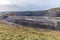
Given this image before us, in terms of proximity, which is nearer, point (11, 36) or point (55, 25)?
point (11, 36)

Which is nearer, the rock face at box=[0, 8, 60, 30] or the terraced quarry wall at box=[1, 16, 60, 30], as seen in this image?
the terraced quarry wall at box=[1, 16, 60, 30]

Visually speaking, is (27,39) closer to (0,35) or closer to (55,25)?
(0,35)

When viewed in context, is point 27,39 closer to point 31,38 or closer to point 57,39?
point 31,38

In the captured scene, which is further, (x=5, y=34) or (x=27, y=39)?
(x=5, y=34)

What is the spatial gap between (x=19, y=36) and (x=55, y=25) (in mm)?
10768

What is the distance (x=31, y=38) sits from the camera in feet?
57.9

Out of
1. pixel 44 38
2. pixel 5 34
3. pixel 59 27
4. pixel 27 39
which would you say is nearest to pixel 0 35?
pixel 5 34

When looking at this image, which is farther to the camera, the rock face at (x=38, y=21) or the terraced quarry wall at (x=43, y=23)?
the rock face at (x=38, y=21)

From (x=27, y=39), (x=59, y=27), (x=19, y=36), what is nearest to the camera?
(x=27, y=39)

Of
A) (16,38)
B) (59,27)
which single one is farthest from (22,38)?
(59,27)

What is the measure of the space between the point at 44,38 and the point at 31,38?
4.70ft

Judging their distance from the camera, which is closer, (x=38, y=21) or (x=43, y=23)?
(x=43, y=23)

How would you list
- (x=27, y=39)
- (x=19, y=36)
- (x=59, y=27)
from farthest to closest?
(x=59, y=27)
(x=19, y=36)
(x=27, y=39)

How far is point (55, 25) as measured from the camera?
90.6ft
